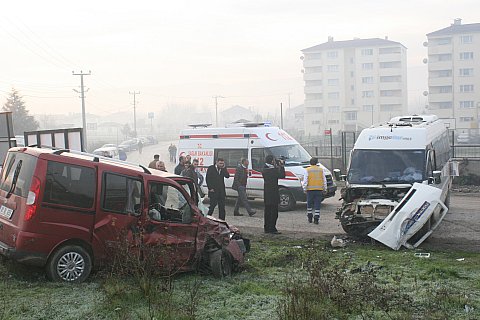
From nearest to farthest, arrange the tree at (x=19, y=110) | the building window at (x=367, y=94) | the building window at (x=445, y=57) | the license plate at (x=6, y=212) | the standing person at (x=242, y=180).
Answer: the license plate at (x=6, y=212), the standing person at (x=242, y=180), the tree at (x=19, y=110), the building window at (x=445, y=57), the building window at (x=367, y=94)

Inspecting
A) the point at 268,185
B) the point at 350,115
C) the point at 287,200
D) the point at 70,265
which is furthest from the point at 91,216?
the point at 350,115

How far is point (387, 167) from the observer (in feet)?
45.1

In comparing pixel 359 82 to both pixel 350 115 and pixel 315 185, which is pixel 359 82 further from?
pixel 315 185

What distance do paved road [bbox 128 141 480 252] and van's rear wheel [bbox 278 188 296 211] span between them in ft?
0.70

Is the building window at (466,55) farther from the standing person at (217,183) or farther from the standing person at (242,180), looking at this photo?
the standing person at (217,183)

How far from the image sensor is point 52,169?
8.26 meters

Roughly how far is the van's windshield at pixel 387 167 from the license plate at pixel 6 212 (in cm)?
→ 769

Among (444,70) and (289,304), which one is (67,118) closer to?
(444,70)

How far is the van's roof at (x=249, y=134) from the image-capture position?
18.3 meters

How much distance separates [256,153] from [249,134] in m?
0.64

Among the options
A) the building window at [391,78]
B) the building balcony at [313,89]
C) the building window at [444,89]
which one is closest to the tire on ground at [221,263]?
the building window at [444,89]

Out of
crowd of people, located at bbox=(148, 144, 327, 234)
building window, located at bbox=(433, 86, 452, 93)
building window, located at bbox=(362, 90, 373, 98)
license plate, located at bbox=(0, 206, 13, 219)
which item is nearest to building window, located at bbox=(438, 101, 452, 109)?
building window, located at bbox=(433, 86, 452, 93)

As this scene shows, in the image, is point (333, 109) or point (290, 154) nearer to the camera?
point (290, 154)

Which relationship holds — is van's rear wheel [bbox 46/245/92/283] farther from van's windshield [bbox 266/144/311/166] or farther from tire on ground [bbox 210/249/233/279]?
van's windshield [bbox 266/144/311/166]
